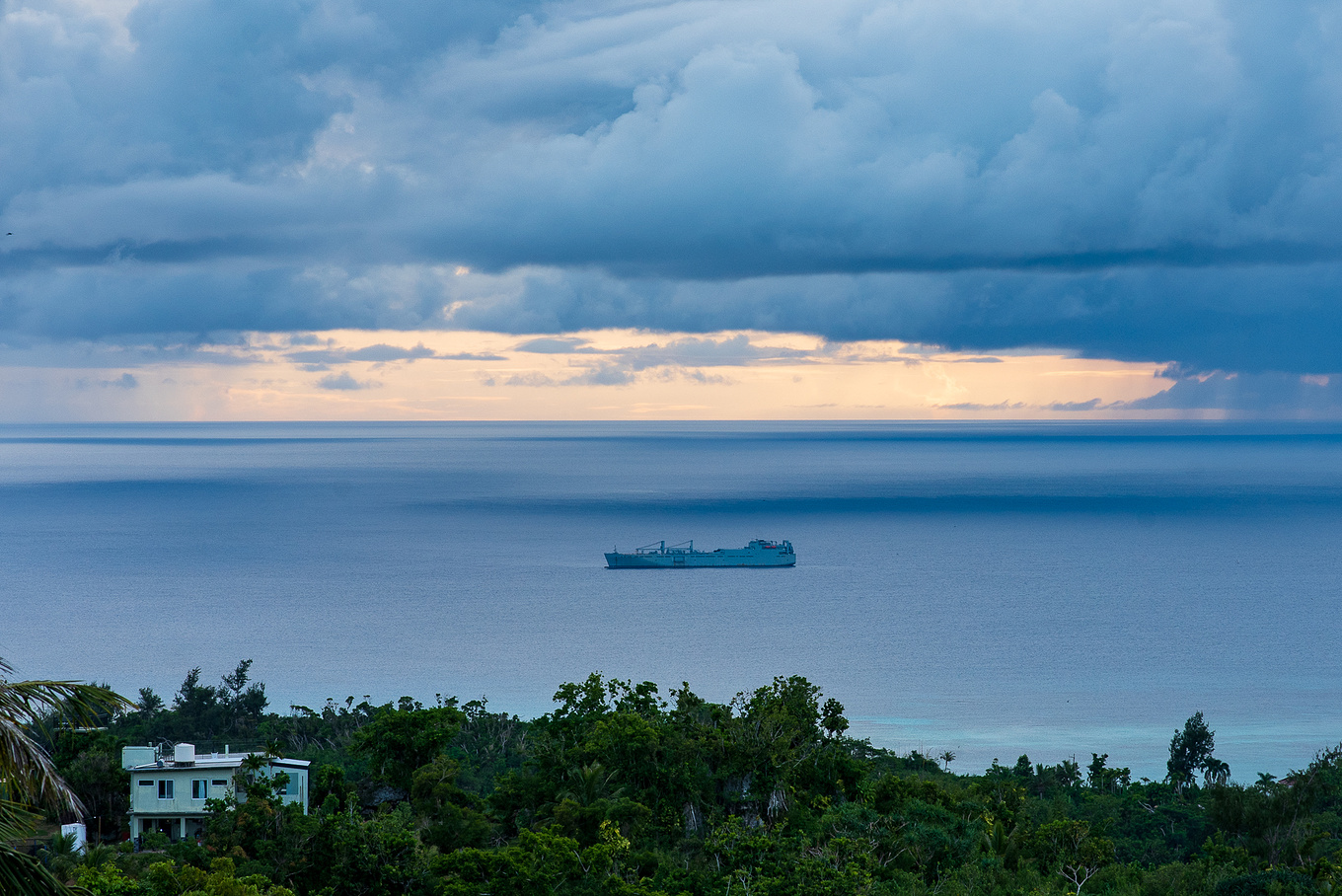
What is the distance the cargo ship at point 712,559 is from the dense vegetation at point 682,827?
8488cm

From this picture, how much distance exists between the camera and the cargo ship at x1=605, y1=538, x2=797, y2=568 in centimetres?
12275

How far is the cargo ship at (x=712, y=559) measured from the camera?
4833 inches

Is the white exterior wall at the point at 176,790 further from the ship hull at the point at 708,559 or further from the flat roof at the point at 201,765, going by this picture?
the ship hull at the point at 708,559

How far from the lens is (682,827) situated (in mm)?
26750

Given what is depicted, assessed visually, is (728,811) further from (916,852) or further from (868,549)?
(868,549)

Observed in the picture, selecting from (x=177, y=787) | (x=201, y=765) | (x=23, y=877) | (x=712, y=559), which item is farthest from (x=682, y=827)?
(x=712, y=559)

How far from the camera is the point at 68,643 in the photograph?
83.6 meters

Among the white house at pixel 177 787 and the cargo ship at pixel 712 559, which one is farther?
the cargo ship at pixel 712 559

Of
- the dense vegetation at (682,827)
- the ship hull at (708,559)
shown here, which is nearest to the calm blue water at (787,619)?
the ship hull at (708,559)

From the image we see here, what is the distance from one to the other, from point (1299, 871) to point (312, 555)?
120m

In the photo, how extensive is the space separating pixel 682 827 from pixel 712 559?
3953 inches

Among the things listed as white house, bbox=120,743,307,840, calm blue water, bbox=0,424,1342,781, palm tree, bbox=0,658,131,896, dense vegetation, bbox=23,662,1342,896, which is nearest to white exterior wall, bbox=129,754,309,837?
white house, bbox=120,743,307,840

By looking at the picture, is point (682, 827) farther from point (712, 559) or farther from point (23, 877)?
point (712, 559)

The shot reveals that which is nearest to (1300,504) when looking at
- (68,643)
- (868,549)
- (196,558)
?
(868,549)
